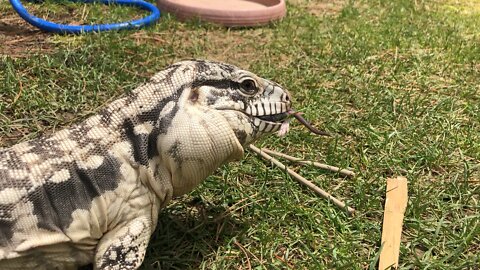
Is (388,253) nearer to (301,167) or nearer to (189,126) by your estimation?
(301,167)

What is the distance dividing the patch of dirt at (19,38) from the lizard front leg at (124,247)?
8.45ft

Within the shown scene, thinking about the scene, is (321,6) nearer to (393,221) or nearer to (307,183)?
(307,183)

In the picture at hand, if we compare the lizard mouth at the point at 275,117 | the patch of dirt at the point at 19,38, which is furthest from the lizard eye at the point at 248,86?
the patch of dirt at the point at 19,38

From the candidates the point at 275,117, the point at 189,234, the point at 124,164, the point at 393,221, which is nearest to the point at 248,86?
the point at 275,117

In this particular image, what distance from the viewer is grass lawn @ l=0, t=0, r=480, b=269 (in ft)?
8.70

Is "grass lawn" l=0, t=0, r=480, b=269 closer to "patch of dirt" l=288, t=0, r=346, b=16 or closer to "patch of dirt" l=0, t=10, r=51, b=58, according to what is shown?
"patch of dirt" l=0, t=10, r=51, b=58

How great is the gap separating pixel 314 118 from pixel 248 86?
1.54 metres

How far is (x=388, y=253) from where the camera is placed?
256 cm

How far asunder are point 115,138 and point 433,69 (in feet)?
11.2

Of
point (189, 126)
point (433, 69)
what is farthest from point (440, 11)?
point (189, 126)

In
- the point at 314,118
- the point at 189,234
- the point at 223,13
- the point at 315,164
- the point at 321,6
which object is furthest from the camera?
the point at 321,6

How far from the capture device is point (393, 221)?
276 cm

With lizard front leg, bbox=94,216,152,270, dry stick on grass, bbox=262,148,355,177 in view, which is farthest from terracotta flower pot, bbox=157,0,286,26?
lizard front leg, bbox=94,216,152,270

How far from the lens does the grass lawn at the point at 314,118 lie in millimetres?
2650
